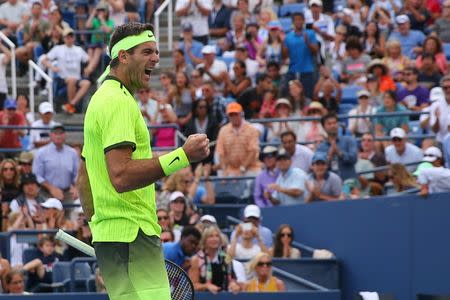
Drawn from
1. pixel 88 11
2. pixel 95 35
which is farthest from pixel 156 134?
pixel 88 11

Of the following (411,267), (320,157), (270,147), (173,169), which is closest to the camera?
(173,169)

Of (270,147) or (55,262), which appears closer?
(55,262)

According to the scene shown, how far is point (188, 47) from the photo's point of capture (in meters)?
18.8

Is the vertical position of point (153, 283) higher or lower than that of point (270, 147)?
lower

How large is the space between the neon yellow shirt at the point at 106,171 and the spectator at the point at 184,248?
613 centimetres

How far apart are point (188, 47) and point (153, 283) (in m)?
12.5

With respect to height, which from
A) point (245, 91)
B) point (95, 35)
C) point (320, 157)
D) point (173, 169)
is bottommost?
point (173, 169)

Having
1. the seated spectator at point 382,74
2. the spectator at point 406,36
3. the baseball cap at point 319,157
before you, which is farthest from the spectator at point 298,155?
the spectator at point 406,36

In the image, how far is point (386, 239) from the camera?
13180mm

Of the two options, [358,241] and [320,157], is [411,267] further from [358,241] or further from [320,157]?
[320,157]

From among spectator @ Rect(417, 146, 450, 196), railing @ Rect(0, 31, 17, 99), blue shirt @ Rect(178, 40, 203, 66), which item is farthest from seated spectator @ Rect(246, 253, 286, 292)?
railing @ Rect(0, 31, 17, 99)

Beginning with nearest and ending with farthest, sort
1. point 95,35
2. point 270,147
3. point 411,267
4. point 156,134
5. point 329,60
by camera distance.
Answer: point 411,267 < point 270,147 < point 156,134 < point 329,60 < point 95,35

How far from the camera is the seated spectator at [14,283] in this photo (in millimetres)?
12219

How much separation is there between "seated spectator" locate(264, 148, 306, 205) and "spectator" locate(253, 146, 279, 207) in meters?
0.07
